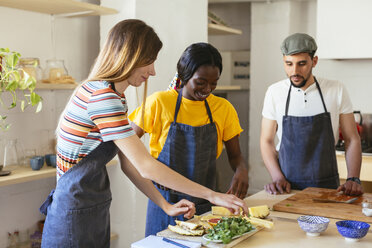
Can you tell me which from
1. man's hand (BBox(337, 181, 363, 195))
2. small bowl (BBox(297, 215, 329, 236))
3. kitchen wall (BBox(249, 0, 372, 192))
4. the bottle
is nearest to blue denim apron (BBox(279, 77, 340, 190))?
man's hand (BBox(337, 181, 363, 195))

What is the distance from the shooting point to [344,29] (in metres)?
4.25

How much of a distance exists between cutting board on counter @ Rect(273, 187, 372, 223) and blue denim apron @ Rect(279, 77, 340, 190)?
0.91 feet

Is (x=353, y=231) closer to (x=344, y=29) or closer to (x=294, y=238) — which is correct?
(x=294, y=238)

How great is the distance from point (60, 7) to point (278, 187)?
1684 millimetres

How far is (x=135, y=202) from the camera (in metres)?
3.40

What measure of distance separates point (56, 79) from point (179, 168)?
3.88 ft

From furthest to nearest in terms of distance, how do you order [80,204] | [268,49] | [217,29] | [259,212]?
[268,49] < [217,29] < [259,212] < [80,204]

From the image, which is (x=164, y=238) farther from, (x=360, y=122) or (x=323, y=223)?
(x=360, y=122)

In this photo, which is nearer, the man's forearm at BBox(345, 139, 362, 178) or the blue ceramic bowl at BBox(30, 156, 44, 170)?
the man's forearm at BBox(345, 139, 362, 178)

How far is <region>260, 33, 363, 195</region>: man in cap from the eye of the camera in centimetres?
262

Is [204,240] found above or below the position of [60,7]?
below

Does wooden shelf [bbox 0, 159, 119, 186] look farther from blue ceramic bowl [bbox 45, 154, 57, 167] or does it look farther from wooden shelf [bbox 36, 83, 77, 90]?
wooden shelf [bbox 36, 83, 77, 90]

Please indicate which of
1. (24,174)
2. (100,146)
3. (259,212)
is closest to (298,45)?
(259,212)

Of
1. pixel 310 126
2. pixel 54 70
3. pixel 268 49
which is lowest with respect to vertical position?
pixel 310 126
